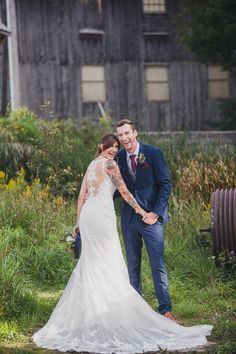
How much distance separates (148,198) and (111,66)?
20.8 metres

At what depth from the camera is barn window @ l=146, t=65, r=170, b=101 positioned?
29.9 m

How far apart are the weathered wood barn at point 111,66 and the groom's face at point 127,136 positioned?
18.8 meters

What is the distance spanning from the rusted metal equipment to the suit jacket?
266cm

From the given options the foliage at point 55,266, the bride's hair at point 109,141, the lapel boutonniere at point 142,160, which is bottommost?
the foliage at point 55,266

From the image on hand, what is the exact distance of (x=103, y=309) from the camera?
8328 millimetres

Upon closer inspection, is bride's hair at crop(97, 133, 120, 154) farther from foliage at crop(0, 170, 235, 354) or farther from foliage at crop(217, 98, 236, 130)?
foliage at crop(217, 98, 236, 130)

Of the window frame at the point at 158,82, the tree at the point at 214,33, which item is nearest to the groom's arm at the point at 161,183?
the tree at the point at 214,33

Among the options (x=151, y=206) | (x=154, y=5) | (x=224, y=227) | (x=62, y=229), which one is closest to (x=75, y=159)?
(x=62, y=229)

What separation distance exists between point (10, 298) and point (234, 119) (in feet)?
56.6

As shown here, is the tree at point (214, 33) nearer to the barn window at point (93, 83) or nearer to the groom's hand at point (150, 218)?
the barn window at point (93, 83)

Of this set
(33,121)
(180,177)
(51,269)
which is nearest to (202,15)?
(33,121)

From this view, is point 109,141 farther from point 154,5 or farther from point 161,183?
point 154,5

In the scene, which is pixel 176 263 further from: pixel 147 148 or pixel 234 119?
pixel 234 119

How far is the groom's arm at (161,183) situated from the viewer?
28.9 feet
